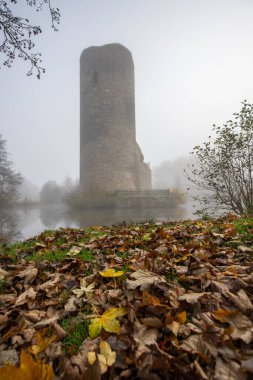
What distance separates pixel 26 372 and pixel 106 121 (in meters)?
21.8

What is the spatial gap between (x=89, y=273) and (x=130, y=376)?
4.17ft

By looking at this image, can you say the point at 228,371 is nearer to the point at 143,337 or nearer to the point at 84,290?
the point at 143,337

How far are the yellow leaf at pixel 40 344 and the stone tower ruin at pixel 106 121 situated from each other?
19439mm

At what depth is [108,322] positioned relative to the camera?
56.5 inches

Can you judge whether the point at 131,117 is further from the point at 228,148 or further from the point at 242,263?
the point at 242,263

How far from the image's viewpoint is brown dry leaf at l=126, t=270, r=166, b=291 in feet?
5.65

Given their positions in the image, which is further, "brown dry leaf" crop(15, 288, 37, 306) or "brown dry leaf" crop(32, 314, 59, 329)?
"brown dry leaf" crop(15, 288, 37, 306)

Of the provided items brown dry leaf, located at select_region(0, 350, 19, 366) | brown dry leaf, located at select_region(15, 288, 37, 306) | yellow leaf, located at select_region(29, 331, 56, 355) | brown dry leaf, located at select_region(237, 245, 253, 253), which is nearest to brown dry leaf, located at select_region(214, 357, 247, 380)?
yellow leaf, located at select_region(29, 331, 56, 355)

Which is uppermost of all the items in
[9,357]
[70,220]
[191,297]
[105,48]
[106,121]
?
[105,48]

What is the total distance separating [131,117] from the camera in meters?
23.2

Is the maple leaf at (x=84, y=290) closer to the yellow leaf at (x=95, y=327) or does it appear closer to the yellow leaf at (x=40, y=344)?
the yellow leaf at (x=95, y=327)

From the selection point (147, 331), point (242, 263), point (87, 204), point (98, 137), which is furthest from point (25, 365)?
point (98, 137)

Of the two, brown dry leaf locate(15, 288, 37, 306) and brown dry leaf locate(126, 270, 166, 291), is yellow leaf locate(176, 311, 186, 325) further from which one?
brown dry leaf locate(15, 288, 37, 306)

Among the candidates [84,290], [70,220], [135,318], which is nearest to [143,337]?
[135,318]
